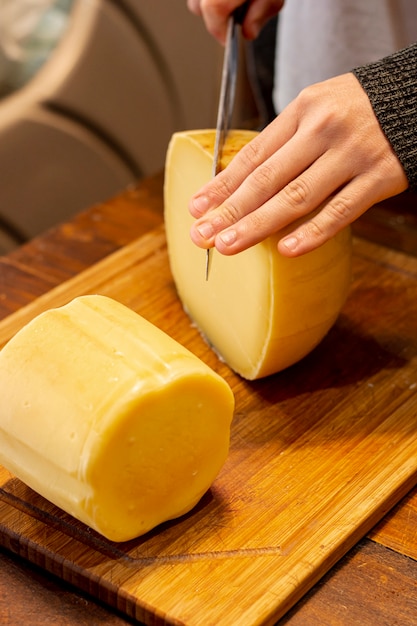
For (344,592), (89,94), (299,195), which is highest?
(299,195)

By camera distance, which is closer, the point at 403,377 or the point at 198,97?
the point at 403,377

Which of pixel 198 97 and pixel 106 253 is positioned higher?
pixel 106 253

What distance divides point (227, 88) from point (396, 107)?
0.33 m

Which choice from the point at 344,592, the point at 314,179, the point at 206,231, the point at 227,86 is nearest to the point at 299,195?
the point at 314,179

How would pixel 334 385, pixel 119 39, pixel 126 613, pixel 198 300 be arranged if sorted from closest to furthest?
pixel 126 613 → pixel 334 385 → pixel 198 300 → pixel 119 39

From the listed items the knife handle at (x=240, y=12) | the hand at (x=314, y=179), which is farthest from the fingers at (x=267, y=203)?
the knife handle at (x=240, y=12)

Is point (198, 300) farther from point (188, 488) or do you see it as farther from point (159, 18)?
point (159, 18)

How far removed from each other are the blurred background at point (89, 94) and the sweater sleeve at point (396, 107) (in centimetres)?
96

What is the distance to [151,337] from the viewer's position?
1.05m

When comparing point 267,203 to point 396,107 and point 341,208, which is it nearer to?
point 341,208

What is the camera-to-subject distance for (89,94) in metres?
2.31

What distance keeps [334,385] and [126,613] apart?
0.51 m

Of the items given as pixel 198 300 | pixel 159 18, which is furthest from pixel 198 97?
pixel 198 300

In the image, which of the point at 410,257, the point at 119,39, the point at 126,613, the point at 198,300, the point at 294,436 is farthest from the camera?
the point at 119,39
